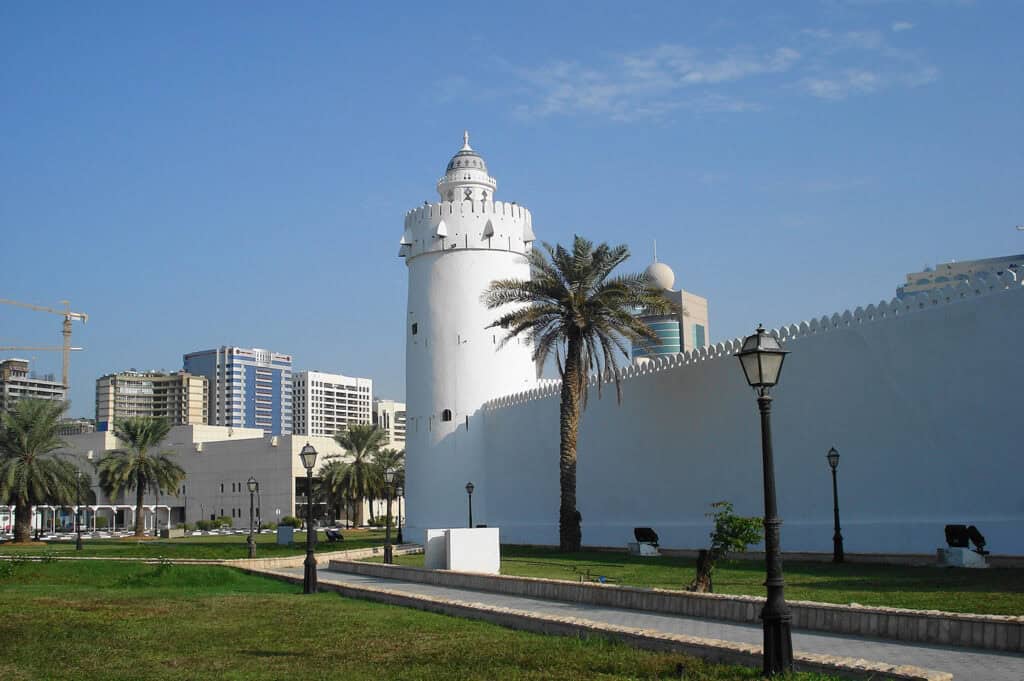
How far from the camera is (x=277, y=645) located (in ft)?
28.9

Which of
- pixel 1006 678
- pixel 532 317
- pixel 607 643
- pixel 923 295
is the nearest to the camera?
pixel 1006 678

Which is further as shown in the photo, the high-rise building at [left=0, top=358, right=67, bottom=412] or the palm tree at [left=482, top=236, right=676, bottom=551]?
the high-rise building at [left=0, top=358, right=67, bottom=412]

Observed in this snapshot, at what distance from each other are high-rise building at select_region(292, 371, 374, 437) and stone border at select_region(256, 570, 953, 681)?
157998 mm

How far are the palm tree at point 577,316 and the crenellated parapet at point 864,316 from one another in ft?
3.38

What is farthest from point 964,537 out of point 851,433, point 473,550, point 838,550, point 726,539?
point 473,550

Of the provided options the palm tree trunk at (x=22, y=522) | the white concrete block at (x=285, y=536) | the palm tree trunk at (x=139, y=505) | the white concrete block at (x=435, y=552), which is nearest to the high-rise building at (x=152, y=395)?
the palm tree trunk at (x=139, y=505)

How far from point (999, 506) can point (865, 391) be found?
130 inches

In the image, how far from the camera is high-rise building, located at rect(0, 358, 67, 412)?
159500 millimetres

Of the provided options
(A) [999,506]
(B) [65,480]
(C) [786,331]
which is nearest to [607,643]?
(A) [999,506]

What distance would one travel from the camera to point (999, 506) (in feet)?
54.6

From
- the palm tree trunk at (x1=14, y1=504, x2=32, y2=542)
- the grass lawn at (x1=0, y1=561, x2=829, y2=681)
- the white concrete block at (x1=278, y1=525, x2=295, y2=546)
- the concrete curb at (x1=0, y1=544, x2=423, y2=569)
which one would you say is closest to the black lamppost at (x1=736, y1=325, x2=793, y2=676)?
the grass lawn at (x1=0, y1=561, x2=829, y2=681)

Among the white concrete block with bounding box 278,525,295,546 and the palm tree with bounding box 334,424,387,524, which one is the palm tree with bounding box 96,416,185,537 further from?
the white concrete block with bounding box 278,525,295,546

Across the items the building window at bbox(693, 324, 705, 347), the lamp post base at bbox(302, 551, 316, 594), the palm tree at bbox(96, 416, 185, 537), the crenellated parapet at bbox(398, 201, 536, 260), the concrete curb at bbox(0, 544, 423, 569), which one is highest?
the building window at bbox(693, 324, 705, 347)

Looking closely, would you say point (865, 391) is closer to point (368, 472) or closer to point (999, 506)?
point (999, 506)
